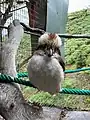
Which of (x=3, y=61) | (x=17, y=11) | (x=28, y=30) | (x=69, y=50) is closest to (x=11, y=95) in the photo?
(x=3, y=61)

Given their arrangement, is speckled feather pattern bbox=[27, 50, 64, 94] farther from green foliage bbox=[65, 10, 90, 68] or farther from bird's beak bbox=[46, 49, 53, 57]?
green foliage bbox=[65, 10, 90, 68]

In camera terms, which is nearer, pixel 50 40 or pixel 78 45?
pixel 50 40

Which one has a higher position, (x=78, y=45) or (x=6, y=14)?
(x=6, y=14)

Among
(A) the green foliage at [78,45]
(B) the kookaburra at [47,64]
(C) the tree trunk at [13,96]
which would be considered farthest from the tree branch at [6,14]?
(A) the green foliage at [78,45]

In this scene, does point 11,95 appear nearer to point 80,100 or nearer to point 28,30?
point 28,30

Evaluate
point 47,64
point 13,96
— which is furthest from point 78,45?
point 13,96

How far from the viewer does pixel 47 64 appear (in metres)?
1.06

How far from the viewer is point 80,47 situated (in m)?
3.19

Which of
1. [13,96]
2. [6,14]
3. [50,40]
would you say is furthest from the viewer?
[6,14]

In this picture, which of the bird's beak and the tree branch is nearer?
the bird's beak

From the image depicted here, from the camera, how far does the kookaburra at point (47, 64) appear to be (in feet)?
3.41

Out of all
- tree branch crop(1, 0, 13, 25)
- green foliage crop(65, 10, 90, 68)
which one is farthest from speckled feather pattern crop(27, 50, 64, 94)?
green foliage crop(65, 10, 90, 68)

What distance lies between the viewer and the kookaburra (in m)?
1.04

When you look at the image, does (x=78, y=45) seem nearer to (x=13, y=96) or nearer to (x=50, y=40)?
(x=50, y=40)
